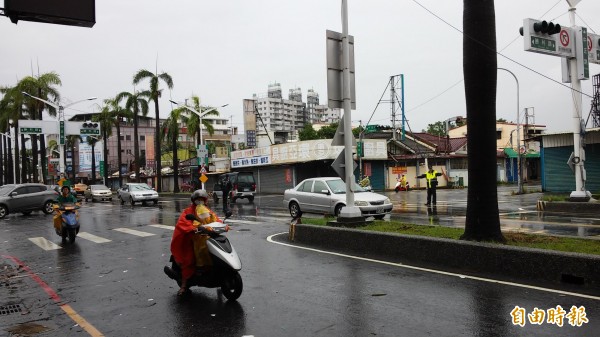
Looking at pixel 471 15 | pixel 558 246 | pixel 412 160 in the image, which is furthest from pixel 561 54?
pixel 412 160

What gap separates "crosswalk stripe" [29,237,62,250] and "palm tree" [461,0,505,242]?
1040cm

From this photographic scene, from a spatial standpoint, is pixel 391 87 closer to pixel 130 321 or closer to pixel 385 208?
pixel 385 208

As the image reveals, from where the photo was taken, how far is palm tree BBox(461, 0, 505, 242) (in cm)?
850

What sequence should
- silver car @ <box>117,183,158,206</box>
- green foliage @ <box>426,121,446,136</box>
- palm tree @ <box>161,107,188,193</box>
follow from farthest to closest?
green foliage @ <box>426,121,446,136</box>, palm tree @ <box>161,107,188,193</box>, silver car @ <box>117,183,158,206</box>

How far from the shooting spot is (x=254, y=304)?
604cm

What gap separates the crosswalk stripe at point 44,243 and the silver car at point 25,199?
11720mm

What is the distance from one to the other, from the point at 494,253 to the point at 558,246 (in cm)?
120

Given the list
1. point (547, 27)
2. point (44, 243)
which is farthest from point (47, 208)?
point (547, 27)

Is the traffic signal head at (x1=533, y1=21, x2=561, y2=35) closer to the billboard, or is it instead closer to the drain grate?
the billboard

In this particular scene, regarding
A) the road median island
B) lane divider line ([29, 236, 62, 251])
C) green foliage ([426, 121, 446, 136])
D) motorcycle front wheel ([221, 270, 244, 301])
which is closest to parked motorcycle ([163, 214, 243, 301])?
motorcycle front wheel ([221, 270, 244, 301])

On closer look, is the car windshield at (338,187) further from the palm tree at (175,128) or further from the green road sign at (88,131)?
the green road sign at (88,131)

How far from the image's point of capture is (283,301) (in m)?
6.12

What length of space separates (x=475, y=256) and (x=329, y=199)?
8842 mm

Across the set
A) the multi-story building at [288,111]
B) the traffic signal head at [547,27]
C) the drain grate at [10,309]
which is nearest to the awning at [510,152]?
the traffic signal head at [547,27]
